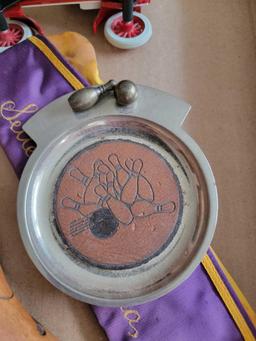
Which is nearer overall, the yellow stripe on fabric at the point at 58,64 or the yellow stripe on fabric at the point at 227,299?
the yellow stripe on fabric at the point at 227,299

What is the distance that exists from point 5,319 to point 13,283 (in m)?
0.08

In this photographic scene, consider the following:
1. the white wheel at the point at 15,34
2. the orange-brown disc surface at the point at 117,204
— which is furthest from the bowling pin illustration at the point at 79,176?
the white wheel at the point at 15,34

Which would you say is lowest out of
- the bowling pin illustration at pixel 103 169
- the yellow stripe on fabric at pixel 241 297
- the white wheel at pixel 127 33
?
the yellow stripe on fabric at pixel 241 297

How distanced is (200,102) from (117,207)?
0.81ft

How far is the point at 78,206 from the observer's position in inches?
20.1

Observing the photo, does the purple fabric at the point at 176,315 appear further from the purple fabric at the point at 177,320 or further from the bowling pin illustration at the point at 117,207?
the bowling pin illustration at the point at 117,207

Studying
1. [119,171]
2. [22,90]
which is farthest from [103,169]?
[22,90]

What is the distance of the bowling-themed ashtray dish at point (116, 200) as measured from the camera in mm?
486

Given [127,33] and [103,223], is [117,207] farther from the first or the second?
[127,33]

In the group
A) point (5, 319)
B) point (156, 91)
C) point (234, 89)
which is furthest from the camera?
point (234, 89)

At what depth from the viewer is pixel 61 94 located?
2.00 ft

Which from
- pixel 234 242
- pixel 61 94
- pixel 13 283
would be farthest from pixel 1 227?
pixel 234 242

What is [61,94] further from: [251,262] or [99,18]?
[251,262]

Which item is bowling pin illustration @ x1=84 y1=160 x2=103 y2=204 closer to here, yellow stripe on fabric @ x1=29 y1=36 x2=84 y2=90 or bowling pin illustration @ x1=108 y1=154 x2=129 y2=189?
bowling pin illustration @ x1=108 y1=154 x2=129 y2=189
